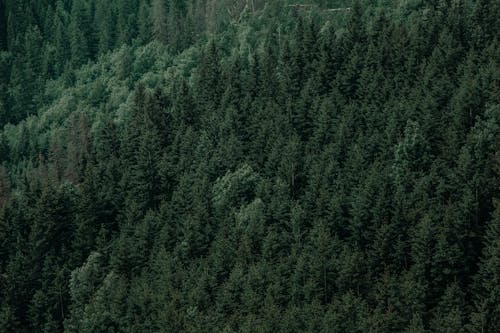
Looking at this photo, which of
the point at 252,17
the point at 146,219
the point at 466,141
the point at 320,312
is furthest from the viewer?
the point at 252,17

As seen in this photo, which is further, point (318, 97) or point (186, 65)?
point (186, 65)

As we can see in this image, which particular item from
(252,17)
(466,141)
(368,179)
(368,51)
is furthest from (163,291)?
(252,17)

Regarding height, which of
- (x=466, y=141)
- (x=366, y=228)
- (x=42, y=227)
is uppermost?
(x=466, y=141)

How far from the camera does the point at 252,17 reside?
604 feet

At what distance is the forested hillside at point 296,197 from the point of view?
109688mm

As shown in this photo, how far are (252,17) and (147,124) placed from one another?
37696 millimetres

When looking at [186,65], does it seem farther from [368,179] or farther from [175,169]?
[368,179]

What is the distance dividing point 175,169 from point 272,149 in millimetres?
16761

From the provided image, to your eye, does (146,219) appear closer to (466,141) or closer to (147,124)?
(147,124)

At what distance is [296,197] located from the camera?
13262 cm

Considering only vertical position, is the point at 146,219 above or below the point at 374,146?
below

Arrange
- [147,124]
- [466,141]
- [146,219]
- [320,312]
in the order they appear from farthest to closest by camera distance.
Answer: [147,124]
[146,219]
[466,141]
[320,312]

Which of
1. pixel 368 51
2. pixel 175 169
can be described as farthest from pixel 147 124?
pixel 368 51

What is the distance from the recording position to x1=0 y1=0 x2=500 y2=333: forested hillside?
4318 inches
